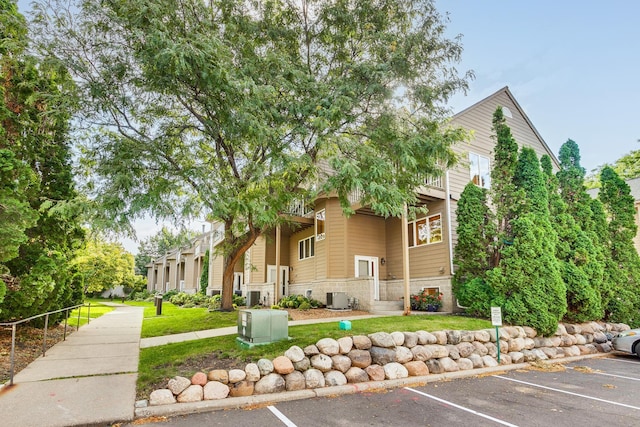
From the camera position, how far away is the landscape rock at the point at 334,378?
21.1 feet

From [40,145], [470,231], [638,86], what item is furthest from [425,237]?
[638,86]

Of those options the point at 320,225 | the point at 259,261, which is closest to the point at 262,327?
the point at 320,225

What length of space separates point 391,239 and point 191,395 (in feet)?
38.0

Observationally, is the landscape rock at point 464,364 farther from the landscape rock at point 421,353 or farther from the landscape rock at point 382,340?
the landscape rock at point 382,340

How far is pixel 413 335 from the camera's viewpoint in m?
7.76

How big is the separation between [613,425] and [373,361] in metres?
3.69

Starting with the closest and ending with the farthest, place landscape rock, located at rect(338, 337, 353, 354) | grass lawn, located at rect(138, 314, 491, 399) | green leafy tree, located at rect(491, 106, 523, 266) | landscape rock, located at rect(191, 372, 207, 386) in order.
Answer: landscape rock, located at rect(191, 372, 207, 386) < grass lawn, located at rect(138, 314, 491, 399) < landscape rock, located at rect(338, 337, 353, 354) < green leafy tree, located at rect(491, 106, 523, 266)

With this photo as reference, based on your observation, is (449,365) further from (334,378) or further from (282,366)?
(282,366)

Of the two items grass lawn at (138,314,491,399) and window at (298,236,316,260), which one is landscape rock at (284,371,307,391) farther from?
window at (298,236,316,260)

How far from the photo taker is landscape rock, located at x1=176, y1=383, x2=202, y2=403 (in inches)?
212

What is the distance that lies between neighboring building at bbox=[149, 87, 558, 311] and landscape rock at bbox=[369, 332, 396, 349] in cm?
568

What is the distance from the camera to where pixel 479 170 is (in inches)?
593

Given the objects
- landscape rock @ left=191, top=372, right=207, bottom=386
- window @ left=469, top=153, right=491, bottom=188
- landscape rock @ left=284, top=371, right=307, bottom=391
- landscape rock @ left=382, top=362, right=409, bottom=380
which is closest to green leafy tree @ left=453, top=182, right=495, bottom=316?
window @ left=469, top=153, right=491, bottom=188

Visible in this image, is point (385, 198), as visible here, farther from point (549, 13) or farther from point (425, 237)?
point (549, 13)
